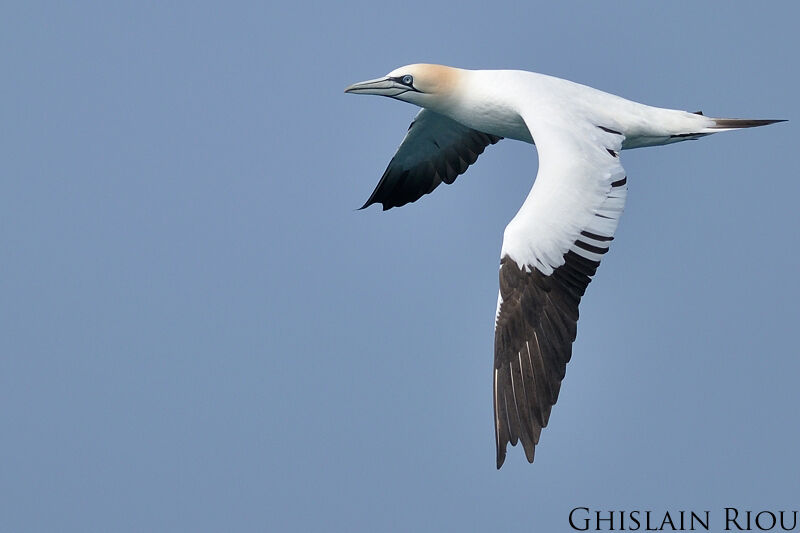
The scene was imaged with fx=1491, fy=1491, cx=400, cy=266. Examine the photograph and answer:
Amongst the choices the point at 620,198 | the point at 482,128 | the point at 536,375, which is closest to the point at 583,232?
the point at 620,198

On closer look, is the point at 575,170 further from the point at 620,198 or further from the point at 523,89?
the point at 523,89

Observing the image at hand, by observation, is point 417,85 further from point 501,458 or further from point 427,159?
point 501,458

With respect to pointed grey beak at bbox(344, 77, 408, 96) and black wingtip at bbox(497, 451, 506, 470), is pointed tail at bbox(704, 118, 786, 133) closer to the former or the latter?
pointed grey beak at bbox(344, 77, 408, 96)

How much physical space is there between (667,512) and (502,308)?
3.63m

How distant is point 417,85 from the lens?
15.0 m

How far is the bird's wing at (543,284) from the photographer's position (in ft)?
41.0

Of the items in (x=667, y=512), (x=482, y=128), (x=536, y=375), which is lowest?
(x=667, y=512)

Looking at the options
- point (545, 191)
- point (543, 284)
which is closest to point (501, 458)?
point (543, 284)

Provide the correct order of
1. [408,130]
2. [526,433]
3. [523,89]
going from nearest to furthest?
[526,433] → [523,89] → [408,130]

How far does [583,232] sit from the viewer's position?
12.9m

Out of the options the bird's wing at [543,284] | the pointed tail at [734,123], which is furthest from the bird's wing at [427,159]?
the bird's wing at [543,284]

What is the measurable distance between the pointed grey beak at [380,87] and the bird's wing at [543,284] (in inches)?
102

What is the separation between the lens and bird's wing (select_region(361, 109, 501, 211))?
1669 centimetres

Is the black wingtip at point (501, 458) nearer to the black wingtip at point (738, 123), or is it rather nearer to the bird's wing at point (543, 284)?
the bird's wing at point (543, 284)
